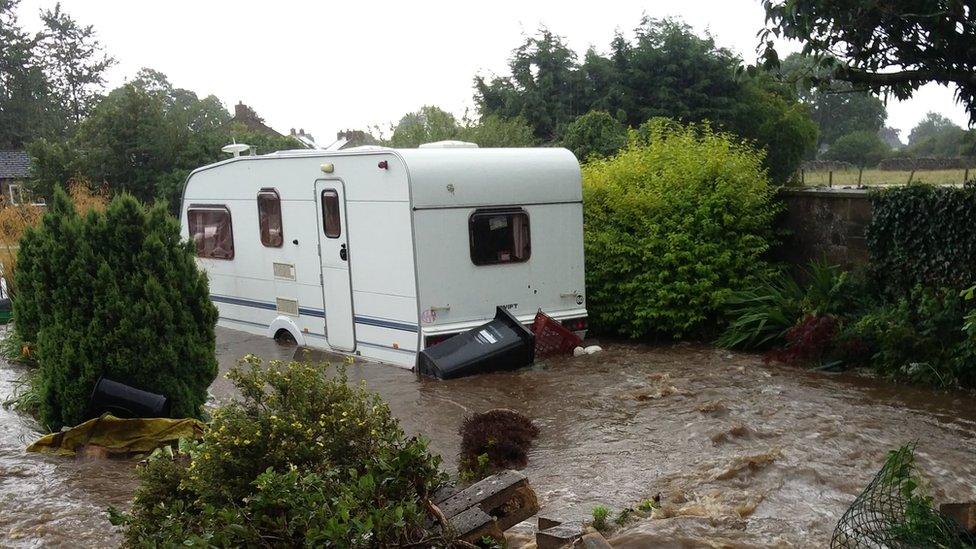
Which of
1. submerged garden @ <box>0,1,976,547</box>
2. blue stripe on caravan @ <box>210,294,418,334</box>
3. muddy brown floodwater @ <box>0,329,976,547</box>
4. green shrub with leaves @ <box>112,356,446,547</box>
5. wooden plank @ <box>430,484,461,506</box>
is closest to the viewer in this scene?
green shrub with leaves @ <box>112,356,446,547</box>

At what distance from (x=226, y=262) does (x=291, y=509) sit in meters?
10.5

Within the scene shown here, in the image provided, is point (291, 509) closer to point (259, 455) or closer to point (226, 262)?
point (259, 455)

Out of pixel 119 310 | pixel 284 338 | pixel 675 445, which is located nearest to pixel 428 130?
pixel 284 338

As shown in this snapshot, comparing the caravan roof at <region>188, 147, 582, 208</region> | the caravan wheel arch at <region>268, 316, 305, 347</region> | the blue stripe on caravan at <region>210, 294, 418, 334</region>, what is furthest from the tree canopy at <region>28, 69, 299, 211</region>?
the caravan roof at <region>188, 147, 582, 208</region>

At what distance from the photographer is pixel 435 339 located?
11289 mm

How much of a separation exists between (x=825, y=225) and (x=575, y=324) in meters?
3.78

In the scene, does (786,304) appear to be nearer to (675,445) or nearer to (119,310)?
(675,445)

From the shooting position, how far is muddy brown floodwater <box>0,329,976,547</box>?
6.39 m

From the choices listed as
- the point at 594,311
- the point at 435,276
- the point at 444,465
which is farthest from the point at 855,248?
the point at 444,465

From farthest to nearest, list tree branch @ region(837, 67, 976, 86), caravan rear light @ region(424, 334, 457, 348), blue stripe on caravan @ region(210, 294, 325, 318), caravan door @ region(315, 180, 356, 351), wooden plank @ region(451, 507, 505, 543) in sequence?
blue stripe on caravan @ region(210, 294, 325, 318)
caravan door @ region(315, 180, 356, 351)
caravan rear light @ region(424, 334, 457, 348)
tree branch @ region(837, 67, 976, 86)
wooden plank @ region(451, 507, 505, 543)

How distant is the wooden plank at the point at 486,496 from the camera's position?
494cm

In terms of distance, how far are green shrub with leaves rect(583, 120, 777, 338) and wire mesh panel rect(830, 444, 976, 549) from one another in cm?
800

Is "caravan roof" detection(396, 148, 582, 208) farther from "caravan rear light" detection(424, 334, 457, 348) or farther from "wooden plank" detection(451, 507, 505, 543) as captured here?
"wooden plank" detection(451, 507, 505, 543)

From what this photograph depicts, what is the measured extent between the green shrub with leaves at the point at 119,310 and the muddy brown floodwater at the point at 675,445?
0.85 meters
